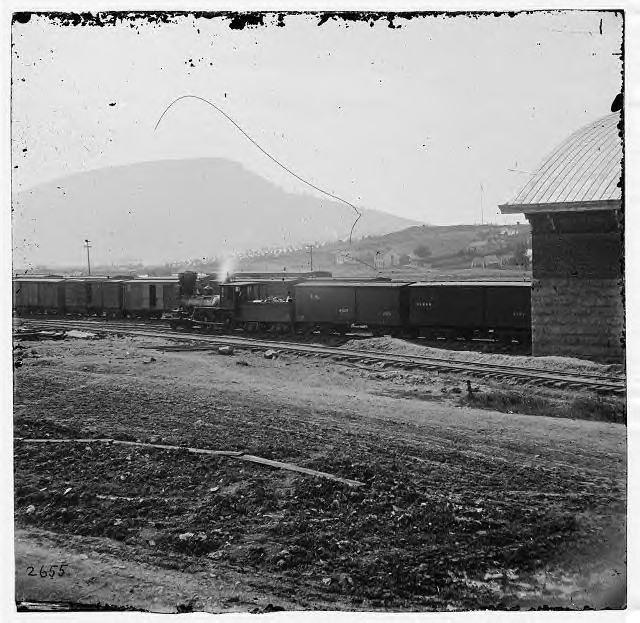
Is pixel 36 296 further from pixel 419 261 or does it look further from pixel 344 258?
pixel 419 261

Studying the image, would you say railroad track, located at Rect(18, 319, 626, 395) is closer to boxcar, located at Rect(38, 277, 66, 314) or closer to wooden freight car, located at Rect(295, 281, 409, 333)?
boxcar, located at Rect(38, 277, 66, 314)

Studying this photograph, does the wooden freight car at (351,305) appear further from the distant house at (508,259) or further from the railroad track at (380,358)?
the distant house at (508,259)

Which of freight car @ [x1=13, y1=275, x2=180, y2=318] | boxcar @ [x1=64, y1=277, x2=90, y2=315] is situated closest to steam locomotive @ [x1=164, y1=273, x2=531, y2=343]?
freight car @ [x1=13, y1=275, x2=180, y2=318]

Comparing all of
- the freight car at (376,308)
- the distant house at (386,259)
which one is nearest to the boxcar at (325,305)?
the freight car at (376,308)

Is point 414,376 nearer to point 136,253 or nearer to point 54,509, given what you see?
point 136,253

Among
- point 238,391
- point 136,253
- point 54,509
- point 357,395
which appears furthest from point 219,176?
point 54,509
